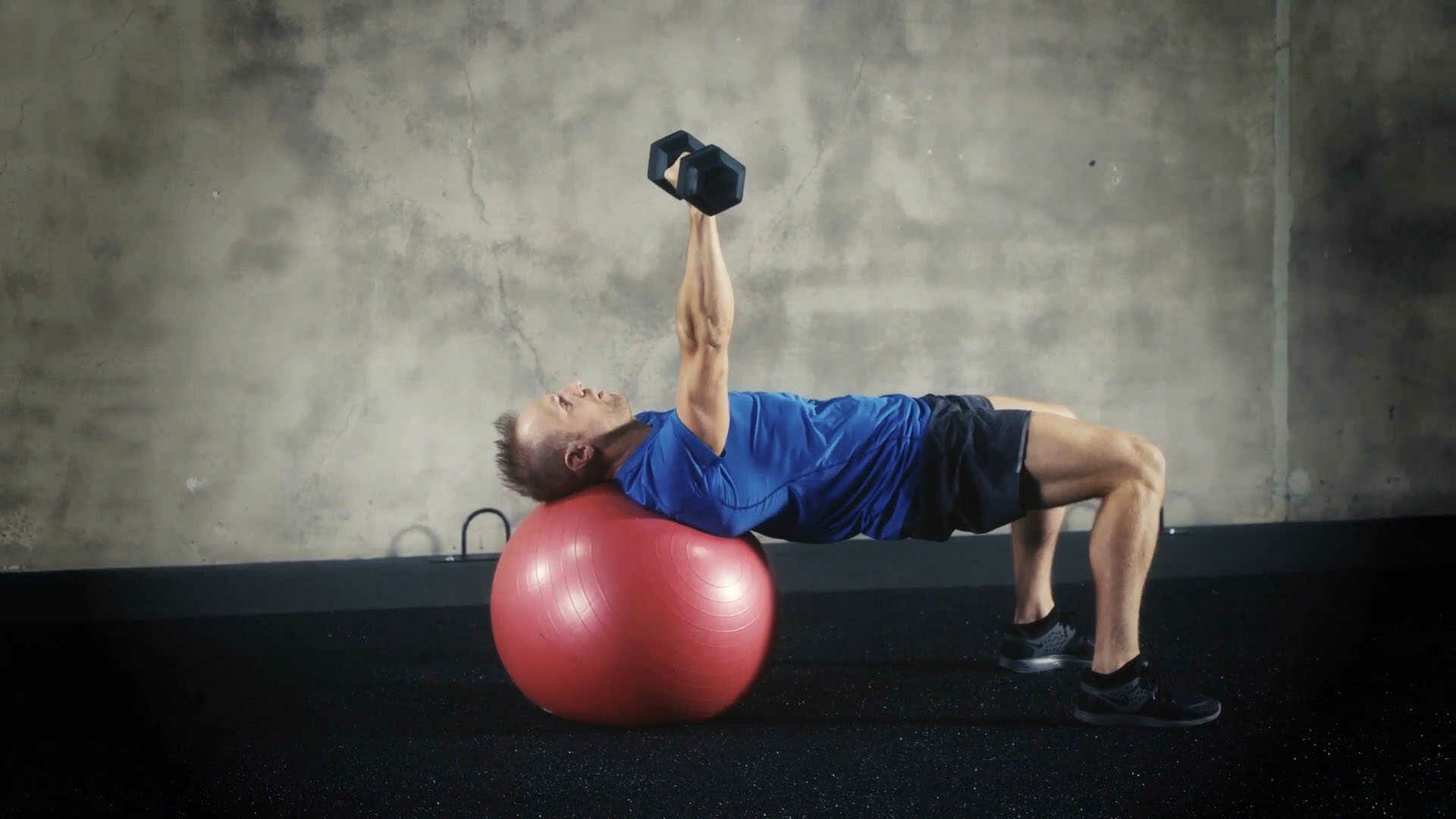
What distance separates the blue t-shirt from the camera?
2.15m

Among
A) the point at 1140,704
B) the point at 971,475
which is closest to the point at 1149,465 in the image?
the point at 971,475

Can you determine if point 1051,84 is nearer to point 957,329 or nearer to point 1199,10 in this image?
point 1199,10

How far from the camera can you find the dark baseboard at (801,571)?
363 centimetres

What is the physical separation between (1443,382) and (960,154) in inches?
76.5

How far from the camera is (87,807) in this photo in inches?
75.8

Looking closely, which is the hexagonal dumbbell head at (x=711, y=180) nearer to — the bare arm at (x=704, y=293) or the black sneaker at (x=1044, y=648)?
the bare arm at (x=704, y=293)

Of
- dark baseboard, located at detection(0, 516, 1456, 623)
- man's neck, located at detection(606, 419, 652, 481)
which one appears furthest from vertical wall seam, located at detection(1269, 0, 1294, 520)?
man's neck, located at detection(606, 419, 652, 481)

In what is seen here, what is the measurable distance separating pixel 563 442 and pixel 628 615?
42 centimetres

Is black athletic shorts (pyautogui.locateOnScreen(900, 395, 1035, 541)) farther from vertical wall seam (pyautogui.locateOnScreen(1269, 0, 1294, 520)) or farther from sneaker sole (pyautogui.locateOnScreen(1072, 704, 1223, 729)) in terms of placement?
vertical wall seam (pyautogui.locateOnScreen(1269, 0, 1294, 520))

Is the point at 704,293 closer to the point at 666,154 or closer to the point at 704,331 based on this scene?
the point at 704,331

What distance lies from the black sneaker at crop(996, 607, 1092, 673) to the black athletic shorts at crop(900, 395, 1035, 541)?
1.60 feet

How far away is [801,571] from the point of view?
12.6 feet

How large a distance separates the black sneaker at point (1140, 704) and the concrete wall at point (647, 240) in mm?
1743

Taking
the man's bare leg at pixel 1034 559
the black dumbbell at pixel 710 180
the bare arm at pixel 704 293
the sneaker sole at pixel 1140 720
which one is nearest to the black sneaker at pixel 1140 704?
the sneaker sole at pixel 1140 720
